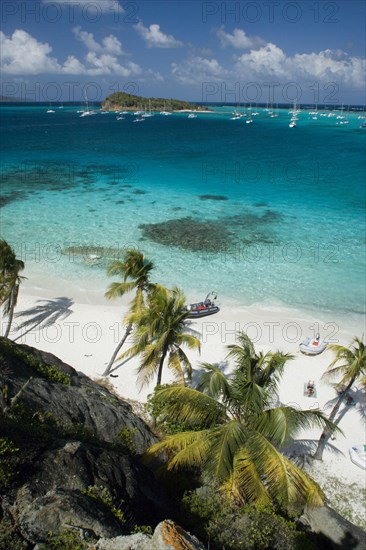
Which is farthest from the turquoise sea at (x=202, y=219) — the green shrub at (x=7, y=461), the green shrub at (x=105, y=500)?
the green shrub at (x=7, y=461)

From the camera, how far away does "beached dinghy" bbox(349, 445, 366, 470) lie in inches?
629

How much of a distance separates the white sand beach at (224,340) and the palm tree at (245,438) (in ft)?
19.9

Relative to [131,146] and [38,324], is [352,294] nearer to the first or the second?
[38,324]

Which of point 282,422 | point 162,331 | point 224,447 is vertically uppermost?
point 162,331

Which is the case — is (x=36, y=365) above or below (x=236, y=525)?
above

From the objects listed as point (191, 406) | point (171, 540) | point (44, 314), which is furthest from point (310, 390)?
point (44, 314)

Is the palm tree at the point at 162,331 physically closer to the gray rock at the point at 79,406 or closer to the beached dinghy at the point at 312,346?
the gray rock at the point at 79,406

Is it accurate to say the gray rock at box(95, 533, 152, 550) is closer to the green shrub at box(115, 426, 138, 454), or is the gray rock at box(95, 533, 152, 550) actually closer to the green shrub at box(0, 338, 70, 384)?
the green shrub at box(115, 426, 138, 454)

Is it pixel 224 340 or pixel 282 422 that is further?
pixel 224 340

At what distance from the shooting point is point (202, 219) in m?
45.6

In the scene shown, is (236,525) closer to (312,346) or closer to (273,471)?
(273,471)

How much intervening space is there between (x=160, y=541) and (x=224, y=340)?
59.6 ft

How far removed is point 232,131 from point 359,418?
456 ft

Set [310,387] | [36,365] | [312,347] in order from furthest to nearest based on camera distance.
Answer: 1. [312,347]
2. [310,387]
3. [36,365]
